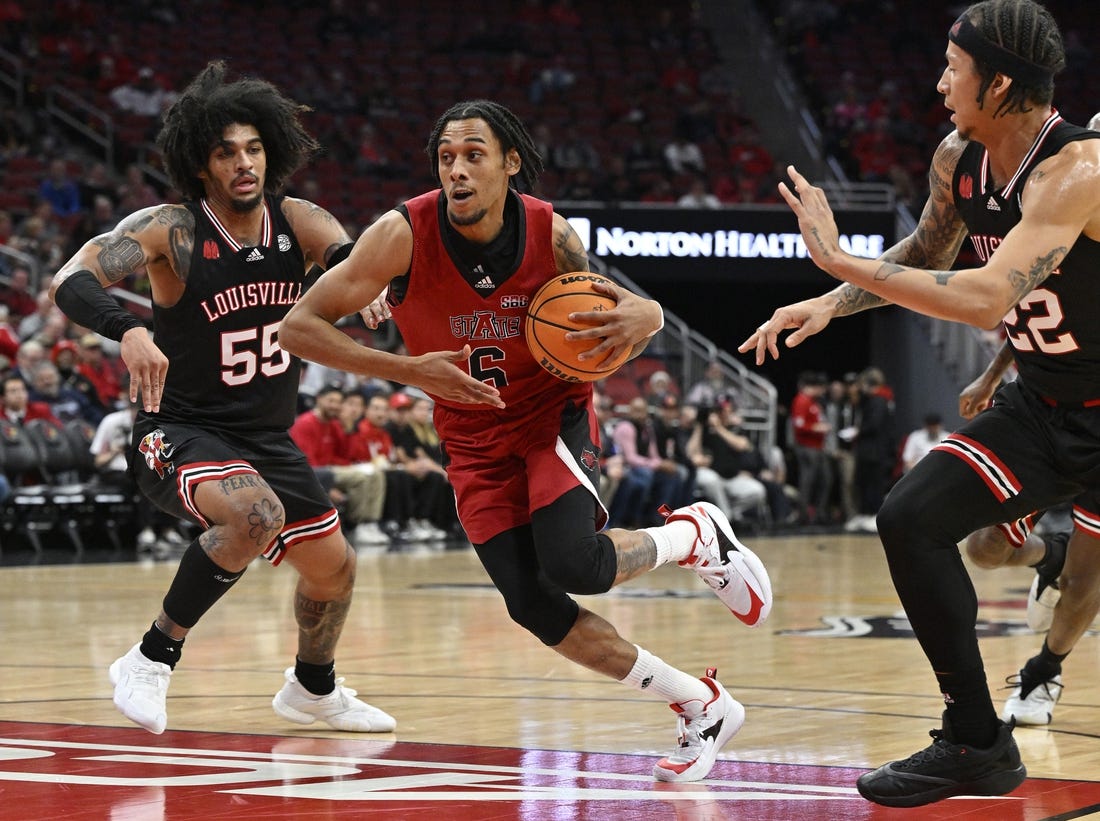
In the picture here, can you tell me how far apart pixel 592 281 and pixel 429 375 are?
638 millimetres

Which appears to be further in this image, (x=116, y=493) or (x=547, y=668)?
(x=116, y=493)

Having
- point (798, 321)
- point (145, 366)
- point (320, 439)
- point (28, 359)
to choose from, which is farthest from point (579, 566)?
point (28, 359)

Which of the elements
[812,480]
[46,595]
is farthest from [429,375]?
[812,480]

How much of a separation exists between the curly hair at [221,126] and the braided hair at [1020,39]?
2.64m

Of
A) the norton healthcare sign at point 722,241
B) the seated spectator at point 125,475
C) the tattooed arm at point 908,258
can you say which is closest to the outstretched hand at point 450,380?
the tattooed arm at point 908,258

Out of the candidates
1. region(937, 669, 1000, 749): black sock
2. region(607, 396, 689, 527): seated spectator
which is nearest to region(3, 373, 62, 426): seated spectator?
region(607, 396, 689, 527): seated spectator

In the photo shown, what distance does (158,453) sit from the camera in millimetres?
5477

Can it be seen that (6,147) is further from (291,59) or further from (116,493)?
(116,493)

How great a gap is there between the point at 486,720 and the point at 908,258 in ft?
7.37

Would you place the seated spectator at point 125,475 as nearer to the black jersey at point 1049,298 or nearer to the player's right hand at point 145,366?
the player's right hand at point 145,366

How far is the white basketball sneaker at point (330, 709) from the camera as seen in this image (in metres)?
5.60

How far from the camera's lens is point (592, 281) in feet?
15.5

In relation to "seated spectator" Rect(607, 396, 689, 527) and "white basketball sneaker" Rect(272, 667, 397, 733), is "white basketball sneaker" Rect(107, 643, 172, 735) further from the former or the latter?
"seated spectator" Rect(607, 396, 689, 527)

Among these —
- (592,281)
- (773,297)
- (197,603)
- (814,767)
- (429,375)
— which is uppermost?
(773,297)
